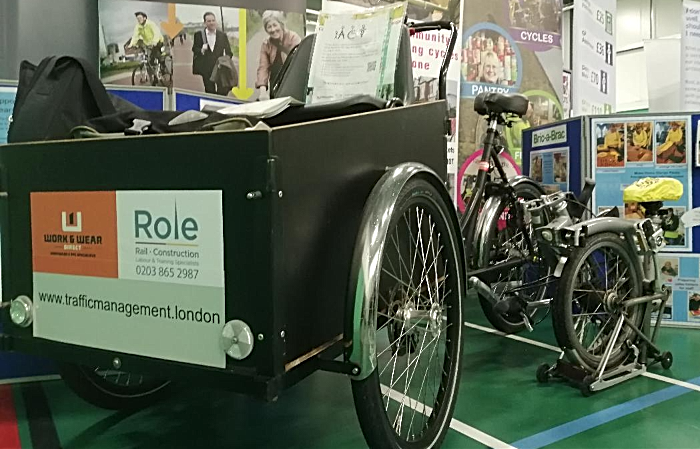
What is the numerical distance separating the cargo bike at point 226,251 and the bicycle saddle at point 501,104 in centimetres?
138

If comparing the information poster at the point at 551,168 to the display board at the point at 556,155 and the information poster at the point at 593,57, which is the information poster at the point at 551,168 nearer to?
the display board at the point at 556,155

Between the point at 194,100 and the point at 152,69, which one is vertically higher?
the point at 152,69

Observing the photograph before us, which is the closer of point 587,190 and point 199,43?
point 587,190

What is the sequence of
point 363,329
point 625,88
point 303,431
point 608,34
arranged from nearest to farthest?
point 363,329, point 303,431, point 608,34, point 625,88

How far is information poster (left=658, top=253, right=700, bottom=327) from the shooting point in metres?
3.32

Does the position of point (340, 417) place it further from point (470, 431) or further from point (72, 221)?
point (72, 221)

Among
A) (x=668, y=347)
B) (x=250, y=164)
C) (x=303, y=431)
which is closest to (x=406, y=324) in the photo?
(x=303, y=431)

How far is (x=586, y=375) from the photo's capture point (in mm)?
2350

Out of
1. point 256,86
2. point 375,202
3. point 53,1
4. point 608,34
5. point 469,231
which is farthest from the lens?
point 608,34

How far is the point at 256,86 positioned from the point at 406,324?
1985 millimetres

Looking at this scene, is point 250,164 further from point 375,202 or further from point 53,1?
point 53,1

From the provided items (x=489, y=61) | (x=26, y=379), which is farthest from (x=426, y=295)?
(x=489, y=61)

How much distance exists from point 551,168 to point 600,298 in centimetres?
142

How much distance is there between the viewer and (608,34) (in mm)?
5402
